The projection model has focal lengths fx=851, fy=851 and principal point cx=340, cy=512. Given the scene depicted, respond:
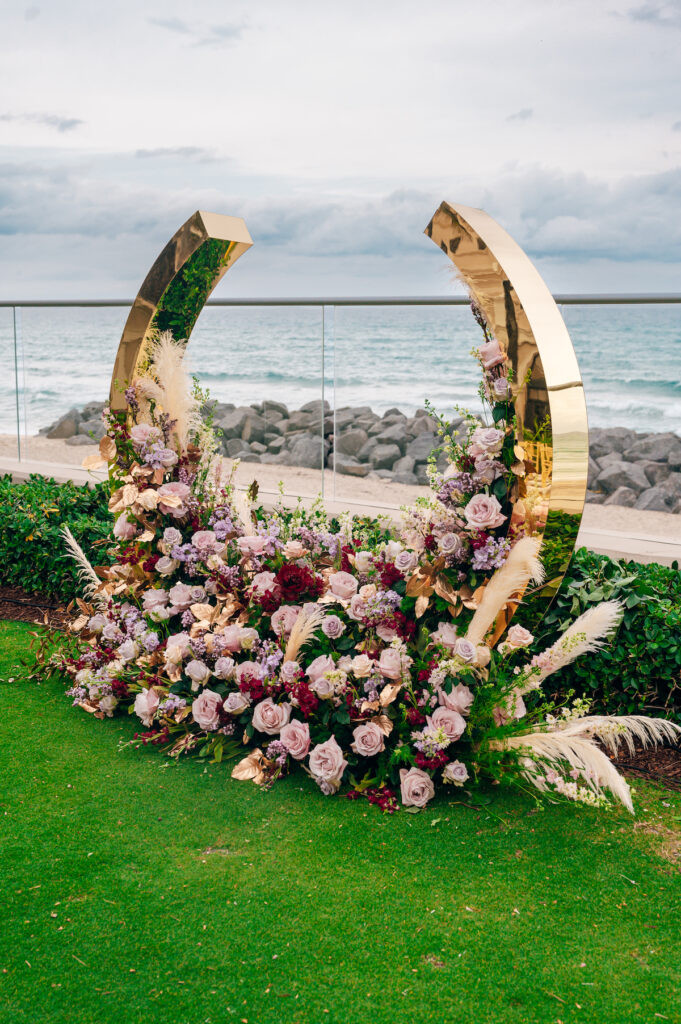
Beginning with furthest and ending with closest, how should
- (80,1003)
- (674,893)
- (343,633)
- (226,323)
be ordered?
(226,323) → (343,633) → (674,893) → (80,1003)

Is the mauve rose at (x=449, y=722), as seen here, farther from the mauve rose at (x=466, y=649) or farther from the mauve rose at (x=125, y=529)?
the mauve rose at (x=125, y=529)

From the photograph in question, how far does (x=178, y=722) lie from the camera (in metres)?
3.36

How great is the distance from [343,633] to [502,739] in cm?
73

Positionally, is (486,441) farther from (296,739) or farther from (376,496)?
(376,496)

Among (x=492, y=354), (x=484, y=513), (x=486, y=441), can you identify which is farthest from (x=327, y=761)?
(x=492, y=354)

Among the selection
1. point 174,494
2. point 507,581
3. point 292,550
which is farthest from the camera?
point 174,494

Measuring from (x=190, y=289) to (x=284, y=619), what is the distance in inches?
65.3

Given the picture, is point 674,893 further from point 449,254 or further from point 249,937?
point 449,254

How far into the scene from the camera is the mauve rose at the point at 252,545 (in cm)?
346

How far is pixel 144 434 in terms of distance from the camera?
377cm

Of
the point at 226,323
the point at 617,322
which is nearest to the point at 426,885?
the point at 617,322

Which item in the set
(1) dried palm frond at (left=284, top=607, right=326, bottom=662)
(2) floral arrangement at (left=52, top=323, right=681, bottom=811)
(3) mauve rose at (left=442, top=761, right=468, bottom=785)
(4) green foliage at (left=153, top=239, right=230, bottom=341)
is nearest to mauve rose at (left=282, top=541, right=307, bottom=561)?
(2) floral arrangement at (left=52, top=323, right=681, bottom=811)

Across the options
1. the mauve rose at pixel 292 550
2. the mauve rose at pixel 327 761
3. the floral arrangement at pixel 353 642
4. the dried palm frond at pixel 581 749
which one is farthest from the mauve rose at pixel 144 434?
the dried palm frond at pixel 581 749

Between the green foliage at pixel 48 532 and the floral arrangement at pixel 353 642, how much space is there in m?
1.07
